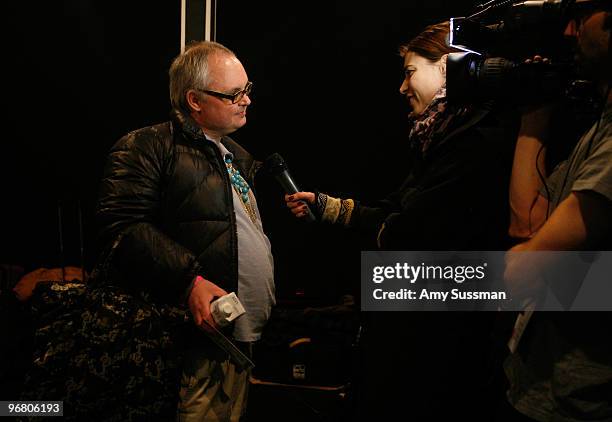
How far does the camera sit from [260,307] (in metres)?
1.79

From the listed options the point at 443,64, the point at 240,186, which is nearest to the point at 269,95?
the point at 240,186

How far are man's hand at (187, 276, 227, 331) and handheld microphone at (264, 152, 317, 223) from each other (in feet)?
1.86

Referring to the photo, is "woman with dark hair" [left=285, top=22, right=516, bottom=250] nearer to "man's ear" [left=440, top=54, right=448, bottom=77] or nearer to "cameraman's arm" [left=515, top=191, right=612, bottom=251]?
"man's ear" [left=440, top=54, right=448, bottom=77]

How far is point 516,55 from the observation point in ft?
4.01

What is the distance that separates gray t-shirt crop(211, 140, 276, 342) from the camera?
175 cm

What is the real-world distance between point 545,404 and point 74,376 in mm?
1237

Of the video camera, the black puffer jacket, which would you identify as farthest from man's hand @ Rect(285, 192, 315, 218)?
the video camera

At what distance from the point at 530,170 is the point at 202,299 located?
3.15 feet

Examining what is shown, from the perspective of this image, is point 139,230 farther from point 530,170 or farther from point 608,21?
point 608,21

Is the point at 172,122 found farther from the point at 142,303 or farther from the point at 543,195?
the point at 543,195

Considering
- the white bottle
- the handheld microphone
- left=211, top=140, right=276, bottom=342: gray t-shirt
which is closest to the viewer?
the white bottle

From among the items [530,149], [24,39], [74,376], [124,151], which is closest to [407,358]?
[530,149]

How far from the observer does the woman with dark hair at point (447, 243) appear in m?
1.56

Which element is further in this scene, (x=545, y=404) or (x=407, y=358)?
(x=407, y=358)
